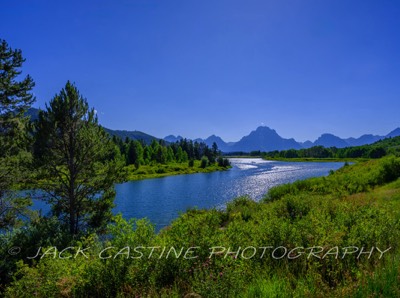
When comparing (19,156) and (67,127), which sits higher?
(67,127)

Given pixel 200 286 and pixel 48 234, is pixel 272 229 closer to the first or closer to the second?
pixel 200 286

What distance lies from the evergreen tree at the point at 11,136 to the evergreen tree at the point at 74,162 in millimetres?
1263

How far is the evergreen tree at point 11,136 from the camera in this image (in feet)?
63.4

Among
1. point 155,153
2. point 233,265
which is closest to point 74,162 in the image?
point 233,265

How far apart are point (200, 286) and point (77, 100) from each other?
19.7 metres

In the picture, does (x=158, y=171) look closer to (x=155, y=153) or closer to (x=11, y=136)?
(x=155, y=153)

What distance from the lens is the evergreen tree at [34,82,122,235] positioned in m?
20.2

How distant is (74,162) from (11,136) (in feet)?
15.3

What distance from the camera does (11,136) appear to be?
19.8 metres

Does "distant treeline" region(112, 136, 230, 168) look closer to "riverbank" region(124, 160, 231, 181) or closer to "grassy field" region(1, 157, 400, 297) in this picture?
"riverbank" region(124, 160, 231, 181)

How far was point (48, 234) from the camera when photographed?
17016 mm

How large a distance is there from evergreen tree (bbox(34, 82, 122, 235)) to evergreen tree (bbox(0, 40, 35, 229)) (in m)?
1.26

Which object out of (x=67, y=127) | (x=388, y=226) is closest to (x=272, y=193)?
(x=67, y=127)

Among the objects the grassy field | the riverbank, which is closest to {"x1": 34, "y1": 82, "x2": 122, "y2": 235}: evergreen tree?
the grassy field
